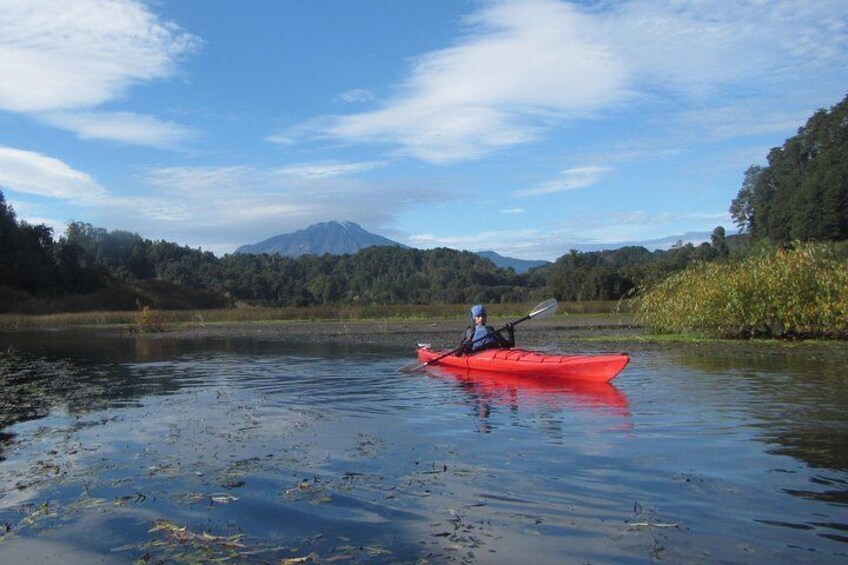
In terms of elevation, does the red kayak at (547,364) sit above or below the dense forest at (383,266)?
below

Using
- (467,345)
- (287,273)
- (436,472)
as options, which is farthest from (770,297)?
(287,273)

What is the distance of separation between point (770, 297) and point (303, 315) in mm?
34746

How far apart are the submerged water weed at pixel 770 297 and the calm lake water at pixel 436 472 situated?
771 cm

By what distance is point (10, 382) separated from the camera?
1847cm

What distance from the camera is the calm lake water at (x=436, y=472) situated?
19.9 feet

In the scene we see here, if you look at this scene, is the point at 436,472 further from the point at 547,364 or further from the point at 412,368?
the point at 412,368

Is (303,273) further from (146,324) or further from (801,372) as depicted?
(801,372)

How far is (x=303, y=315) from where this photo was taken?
52.7m

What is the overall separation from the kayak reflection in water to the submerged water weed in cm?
1008

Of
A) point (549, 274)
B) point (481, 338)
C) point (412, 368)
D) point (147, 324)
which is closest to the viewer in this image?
point (481, 338)

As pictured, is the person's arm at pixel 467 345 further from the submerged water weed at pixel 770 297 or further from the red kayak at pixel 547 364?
the submerged water weed at pixel 770 297

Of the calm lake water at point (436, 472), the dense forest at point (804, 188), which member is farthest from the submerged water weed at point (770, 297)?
the dense forest at point (804, 188)

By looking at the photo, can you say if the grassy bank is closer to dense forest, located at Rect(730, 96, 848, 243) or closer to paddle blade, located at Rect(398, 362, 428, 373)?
paddle blade, located at Rect(398, 362, 428, 373)

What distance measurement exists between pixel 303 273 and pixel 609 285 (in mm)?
86279
